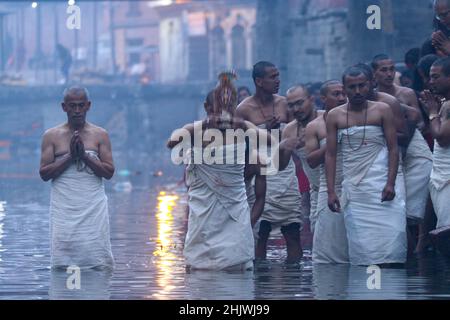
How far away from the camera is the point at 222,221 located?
37.6ft

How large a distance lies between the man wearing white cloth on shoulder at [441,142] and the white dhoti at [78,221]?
Result: 287 centimetres

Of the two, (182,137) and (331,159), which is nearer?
(182,137)

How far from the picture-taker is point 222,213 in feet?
37.7

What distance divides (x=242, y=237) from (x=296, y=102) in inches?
78.8

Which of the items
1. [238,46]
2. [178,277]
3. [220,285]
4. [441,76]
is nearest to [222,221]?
[178,277]

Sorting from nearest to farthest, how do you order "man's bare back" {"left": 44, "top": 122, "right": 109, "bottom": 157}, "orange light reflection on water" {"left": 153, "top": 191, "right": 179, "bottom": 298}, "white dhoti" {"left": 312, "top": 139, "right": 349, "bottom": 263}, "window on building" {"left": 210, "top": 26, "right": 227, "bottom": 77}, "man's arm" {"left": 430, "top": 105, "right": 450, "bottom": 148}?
"orange light reflection on water" {"left": 153, "top": 191, "right": 179, "bottom": 298} < "man's arm" {"left": 430, "top": 105, "right": 450, "bottom": 148} < "man's bare back" {"left": 44, "top": 122, "right": 109, "bottom": 157} < "white dhoti" {"left": 312, "top": 139, "right": 349, "bottom": 263} < "window on building" {"left": 210, "top": 26, "right": 227, "bottom": 77}

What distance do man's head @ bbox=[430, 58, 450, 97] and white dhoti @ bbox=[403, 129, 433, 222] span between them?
1.08 meters

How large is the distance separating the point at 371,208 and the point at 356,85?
107 centimetres

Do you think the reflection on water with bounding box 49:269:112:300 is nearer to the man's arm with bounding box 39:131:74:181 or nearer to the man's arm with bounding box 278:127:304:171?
the man's arm with bounding box 39:131:74:181

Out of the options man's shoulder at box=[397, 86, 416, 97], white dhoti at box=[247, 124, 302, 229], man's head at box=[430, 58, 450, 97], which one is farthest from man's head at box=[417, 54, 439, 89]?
white dhoti at box=[247, 124, 302, 229]

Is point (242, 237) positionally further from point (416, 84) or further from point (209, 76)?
point (209, 76)

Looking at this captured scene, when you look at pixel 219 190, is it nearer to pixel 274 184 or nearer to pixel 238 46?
pixel 274 184

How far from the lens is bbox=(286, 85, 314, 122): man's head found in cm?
1292
